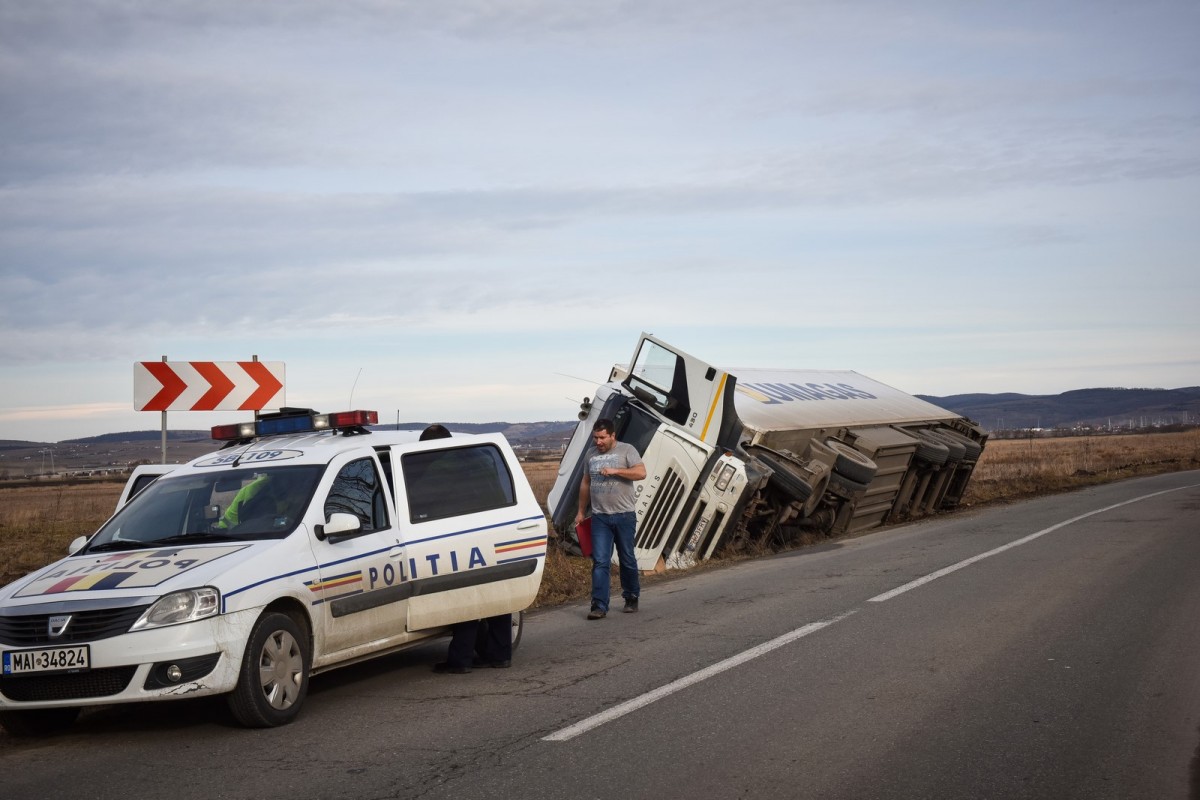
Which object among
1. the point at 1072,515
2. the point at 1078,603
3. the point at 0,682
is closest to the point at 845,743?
the point at 0,682

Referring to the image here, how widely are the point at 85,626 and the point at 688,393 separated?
403 inches

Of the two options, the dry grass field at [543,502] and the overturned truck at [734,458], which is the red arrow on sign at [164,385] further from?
the overturned truck at [734,458]

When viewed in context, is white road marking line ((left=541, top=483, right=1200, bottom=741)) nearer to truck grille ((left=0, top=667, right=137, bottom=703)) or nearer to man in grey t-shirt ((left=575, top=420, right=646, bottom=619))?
man in grey t-shirt ((left=575, top=420, right=646, bottom=619))

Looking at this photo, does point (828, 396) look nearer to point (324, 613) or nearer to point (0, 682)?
point (324, 613)

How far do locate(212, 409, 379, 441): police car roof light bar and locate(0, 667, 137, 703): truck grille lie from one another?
253 centimetres

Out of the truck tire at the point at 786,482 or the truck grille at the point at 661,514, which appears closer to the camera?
the truck grille at the point at 661,514

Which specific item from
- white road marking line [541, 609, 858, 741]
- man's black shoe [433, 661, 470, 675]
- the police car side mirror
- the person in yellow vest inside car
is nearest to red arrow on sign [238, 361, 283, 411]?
the person in yellow vest inside car

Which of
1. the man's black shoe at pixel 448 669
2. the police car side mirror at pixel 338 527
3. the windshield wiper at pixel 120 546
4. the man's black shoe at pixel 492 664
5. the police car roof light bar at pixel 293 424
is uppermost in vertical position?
the police car roof light bar at pixel 293 424

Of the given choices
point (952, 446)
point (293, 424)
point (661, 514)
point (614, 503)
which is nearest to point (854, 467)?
point (661, 514)

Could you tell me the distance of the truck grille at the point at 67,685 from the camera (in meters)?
6.14

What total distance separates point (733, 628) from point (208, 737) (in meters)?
4.42

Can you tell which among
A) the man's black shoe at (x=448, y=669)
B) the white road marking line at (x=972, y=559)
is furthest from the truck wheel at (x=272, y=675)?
the white road marking line at (x=972, y=559)

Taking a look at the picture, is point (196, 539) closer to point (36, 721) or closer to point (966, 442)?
point (36, 721)

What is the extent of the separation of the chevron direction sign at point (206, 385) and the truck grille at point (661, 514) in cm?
519
